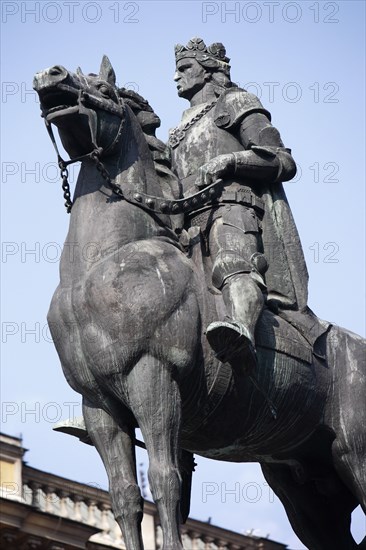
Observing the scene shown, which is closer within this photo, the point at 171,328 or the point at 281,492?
the point at 171,328

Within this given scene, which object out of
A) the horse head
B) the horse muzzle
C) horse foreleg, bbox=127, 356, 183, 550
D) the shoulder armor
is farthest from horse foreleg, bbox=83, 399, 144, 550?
the shoulder armor

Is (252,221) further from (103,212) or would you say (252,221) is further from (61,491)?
(61,491)

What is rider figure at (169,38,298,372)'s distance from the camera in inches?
533

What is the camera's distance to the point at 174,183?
1434cm

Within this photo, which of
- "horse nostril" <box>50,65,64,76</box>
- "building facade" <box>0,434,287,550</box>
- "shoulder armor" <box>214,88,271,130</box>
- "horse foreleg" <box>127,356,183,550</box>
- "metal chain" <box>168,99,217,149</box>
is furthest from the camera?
"building facade" <box>0,434,287,550</box>

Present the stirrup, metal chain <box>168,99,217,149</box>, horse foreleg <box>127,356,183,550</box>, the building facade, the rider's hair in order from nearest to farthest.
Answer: horse foreleg <box>127,356,183,550</box>
the stirrup
metal chain <box>168,99,217,149</box>
the rider's hair
the building facade

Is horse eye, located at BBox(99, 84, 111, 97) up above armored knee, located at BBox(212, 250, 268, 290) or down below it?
above

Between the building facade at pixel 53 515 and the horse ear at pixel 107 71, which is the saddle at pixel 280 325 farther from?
the building facade at pixel 53 515

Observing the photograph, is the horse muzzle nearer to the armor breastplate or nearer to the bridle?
the bridle

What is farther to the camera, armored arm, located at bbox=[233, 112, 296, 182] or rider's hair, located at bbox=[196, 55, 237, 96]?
rider's hair, located at bbox=[196, 55, 237, 96]

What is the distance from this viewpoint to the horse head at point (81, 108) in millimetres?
13492

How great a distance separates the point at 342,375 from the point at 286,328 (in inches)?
27.9

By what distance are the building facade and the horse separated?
22159 millimetres

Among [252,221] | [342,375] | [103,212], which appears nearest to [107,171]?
[103,212]
